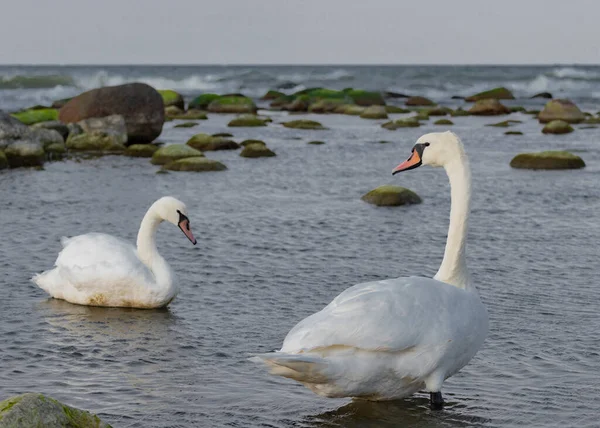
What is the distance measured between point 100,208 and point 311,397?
10193mm

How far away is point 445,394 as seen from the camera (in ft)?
25.1

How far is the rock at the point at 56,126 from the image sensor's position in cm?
Answer: 2911

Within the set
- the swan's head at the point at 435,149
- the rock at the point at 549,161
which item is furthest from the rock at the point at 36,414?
the rock at the point at 549,161

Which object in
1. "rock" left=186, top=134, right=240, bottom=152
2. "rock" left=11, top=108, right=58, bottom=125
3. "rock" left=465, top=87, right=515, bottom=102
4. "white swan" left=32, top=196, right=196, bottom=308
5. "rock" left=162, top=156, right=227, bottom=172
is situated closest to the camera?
"white swan" left=32, top=196, right=196, bottom=308

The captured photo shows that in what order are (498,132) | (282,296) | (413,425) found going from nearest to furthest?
(413,425) < (282,296) < (498,132)

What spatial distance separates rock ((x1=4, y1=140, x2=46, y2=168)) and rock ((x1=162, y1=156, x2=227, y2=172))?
3.45m

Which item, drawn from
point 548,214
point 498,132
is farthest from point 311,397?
point 498,132

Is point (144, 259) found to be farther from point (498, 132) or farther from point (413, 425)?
point (498, 132)

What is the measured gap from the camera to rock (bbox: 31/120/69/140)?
95.5ft

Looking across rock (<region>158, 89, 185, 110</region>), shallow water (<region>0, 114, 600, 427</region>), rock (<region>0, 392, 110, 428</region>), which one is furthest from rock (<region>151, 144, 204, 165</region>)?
rock (<region>158, 89, 185, 110</region>)

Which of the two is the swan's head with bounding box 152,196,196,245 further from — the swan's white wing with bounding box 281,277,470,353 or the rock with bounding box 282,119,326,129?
the rock with bounding box 282,119,326,129

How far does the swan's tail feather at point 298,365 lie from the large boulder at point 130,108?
80.2 ft

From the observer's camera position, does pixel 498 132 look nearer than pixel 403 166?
No

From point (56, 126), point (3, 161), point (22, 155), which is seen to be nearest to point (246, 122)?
point (56, 126)
